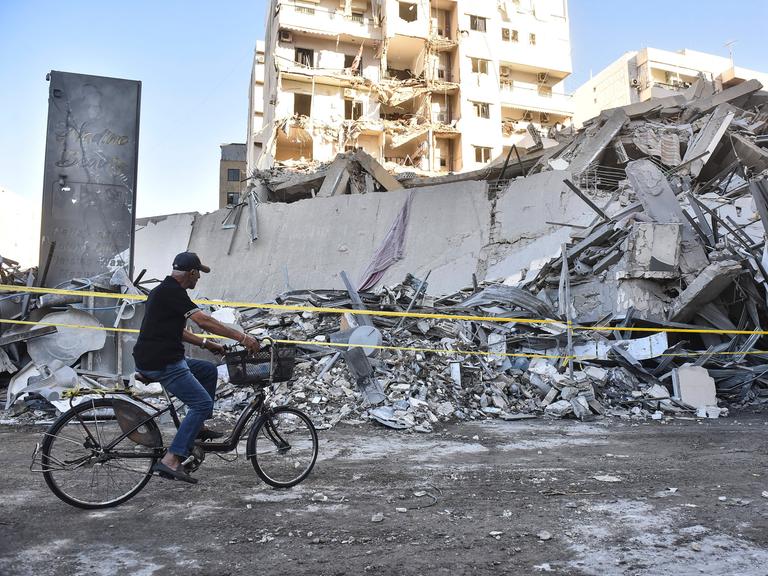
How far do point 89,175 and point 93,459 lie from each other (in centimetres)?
725

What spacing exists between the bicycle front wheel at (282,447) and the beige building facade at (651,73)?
4968 centimetres

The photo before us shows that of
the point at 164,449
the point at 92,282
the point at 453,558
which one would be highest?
the point at 92,282

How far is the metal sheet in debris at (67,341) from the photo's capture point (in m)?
7.91

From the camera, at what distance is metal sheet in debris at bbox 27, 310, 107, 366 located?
7910 millimetres

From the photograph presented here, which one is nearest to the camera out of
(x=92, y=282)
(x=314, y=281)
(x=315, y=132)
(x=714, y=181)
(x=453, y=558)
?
(x=453, y=558)

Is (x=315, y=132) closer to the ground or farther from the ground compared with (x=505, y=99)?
closer to the ground

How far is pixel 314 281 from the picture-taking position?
62.2 feet

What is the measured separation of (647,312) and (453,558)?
8227 millimetres

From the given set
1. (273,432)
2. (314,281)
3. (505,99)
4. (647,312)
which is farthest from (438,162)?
(273,432)

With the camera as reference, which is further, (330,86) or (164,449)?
(330,86)

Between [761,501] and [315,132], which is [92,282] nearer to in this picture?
[761,501]

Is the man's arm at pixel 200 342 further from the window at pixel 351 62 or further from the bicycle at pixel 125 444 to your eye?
the window at pixel 351 62

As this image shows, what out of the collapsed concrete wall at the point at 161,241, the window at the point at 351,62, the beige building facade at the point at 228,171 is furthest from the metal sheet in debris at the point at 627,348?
the beige building facade at the point at 228,171

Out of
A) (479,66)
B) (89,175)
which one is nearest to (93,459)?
(89,175)
